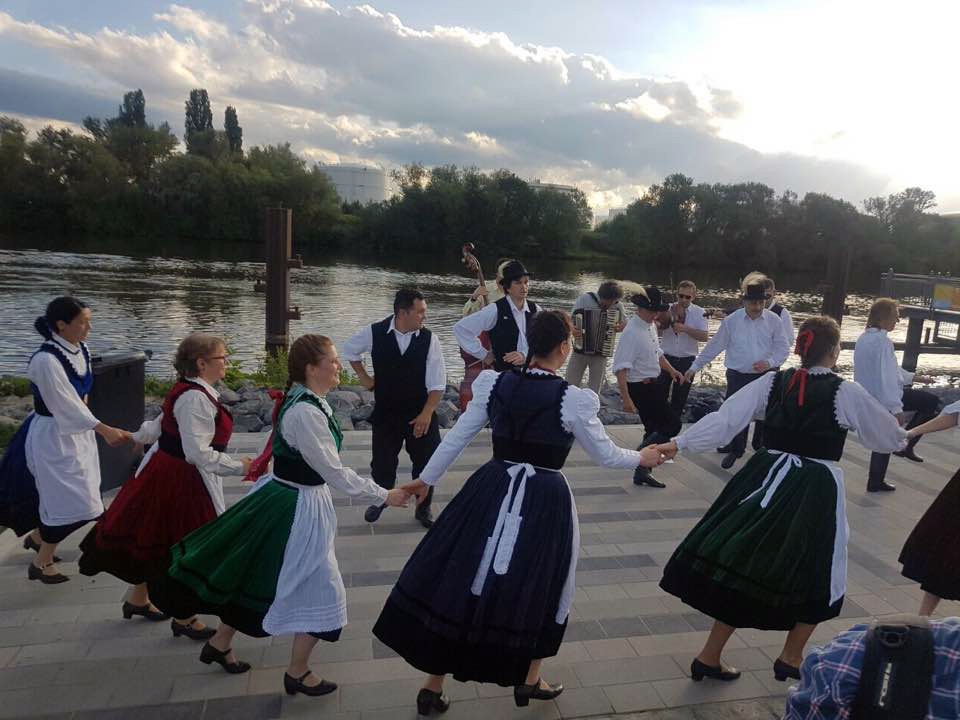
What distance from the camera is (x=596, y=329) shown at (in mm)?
6883

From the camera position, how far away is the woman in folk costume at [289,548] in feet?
9.51

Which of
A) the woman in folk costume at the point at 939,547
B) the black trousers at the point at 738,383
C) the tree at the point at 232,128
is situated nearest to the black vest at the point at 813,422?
the woman in folk costume at the point at 939,547

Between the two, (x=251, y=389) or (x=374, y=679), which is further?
(x=251, y=389)

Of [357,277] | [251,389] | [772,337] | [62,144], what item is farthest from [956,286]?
[62,144]

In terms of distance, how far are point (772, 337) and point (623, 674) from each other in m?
4.32

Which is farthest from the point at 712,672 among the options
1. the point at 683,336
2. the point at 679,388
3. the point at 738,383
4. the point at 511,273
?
the point at 683,336

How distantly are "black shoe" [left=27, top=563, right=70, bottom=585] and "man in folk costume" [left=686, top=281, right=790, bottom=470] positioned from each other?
554 centimetres

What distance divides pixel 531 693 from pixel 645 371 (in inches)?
142

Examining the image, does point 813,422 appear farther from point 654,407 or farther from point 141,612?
point 141,612

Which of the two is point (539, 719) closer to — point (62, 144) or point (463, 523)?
point (463, 523)

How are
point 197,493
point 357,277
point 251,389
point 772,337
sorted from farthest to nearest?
1. point 357,277
2. point 251,389
3. point 772,337
4. point 197,493

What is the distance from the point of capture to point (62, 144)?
53156 mm

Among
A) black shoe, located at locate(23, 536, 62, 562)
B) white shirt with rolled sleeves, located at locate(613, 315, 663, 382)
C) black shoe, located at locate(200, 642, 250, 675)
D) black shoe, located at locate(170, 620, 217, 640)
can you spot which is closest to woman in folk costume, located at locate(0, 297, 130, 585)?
black shoe, located at locate(23, 536, 62, 562)

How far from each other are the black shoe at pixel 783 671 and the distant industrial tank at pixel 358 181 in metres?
104
